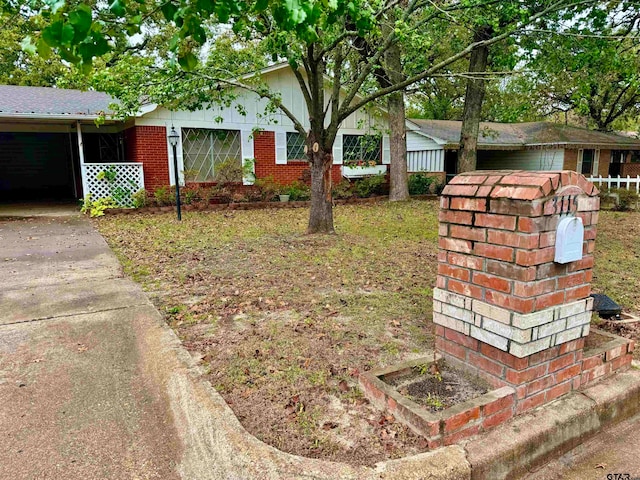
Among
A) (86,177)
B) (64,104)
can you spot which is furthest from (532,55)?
(64,104)

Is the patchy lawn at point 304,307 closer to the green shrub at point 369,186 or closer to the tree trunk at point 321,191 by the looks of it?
the tree trunk at point 321,191

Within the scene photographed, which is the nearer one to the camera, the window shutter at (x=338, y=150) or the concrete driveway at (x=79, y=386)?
the concrete driveway at (x=79, y=386)

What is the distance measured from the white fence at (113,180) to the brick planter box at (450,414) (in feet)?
36.9

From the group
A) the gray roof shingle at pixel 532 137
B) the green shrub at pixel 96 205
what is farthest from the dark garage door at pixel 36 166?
the gray roof shingle at pixel 532 137

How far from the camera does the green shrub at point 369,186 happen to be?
50.0ft

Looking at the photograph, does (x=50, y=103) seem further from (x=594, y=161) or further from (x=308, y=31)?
(x=594, y=161)

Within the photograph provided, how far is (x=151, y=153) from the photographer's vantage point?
1269cm

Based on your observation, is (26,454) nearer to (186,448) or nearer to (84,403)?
(84,403)

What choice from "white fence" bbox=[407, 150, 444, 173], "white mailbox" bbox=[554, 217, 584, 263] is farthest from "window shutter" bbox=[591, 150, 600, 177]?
"white mailbox" bbox=[554, 217, 584, 263]

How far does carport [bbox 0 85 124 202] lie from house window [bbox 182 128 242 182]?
241 cm

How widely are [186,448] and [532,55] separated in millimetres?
11147

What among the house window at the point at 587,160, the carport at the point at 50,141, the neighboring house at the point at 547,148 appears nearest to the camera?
the carport at the point at 50,141

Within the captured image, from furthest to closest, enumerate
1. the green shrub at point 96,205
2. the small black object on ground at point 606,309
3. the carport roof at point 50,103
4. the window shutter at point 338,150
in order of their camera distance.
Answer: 1. the window shutter at point 338,150
2. the green shrub at point 96,205
3. the carport roof at point 50,103
4. the small black object on ground at point 606,309

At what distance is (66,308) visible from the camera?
4301 millimetres
